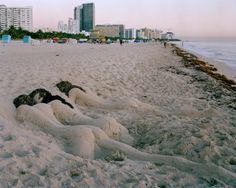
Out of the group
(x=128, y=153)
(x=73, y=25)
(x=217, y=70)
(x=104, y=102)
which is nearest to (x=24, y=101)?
(x=104, y=102)

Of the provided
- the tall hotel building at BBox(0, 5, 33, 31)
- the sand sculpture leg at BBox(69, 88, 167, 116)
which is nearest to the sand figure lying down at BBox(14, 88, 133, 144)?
the sand sculpture leg at BBox(69, 88, 167, 116)

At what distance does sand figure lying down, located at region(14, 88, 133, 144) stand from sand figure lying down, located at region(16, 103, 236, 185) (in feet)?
0.74

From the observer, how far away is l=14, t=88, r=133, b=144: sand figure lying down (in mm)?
4457

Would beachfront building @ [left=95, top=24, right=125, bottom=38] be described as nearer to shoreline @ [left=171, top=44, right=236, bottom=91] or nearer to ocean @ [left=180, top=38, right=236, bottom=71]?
ocean @ [left=180, top=38, right=236, bottom=71]

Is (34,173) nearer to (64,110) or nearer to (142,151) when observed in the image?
(142,151)

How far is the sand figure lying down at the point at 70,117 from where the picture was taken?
14.6ft

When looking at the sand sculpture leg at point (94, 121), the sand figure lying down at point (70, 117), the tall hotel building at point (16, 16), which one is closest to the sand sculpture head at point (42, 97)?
the sand figure lying down at point (70, 117)

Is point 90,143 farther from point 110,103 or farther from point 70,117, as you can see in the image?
point 110,103

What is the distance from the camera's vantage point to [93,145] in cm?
389

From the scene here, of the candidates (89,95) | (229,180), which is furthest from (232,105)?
(229,180)

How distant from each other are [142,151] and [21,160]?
1.48 m

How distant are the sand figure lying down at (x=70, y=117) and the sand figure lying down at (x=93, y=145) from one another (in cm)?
22

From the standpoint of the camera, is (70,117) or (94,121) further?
(70,117)

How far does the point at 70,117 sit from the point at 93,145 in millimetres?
1175
